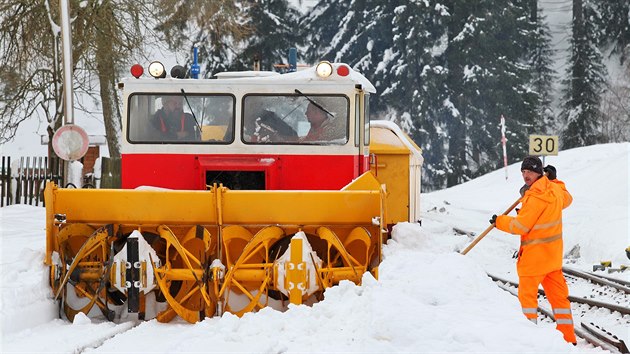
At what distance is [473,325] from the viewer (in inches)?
224

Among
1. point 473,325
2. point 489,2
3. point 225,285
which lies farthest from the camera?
point 489,2

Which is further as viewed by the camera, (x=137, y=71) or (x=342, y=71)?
(x=137, y=71)

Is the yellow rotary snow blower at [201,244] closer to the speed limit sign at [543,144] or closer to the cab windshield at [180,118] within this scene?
the cab windshield at [180,118]

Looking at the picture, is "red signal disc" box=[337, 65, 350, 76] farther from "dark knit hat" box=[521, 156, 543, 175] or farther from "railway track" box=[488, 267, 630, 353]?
"railway track" box=[488, 267, 630, 353]

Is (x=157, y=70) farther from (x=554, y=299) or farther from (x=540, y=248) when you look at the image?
(x=554, y=299)

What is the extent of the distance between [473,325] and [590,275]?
20.8 feet

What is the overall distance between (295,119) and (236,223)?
1675mm

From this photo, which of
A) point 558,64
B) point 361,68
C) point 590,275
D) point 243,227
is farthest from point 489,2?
point 243,227

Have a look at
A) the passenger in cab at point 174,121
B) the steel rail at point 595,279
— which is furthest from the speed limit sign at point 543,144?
the passenger in cab at point 174,121

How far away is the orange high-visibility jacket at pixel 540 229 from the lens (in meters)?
7.39

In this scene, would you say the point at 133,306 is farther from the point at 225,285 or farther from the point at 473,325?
the point at 473,325

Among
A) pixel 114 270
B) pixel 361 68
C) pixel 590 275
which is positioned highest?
pixel 361 68

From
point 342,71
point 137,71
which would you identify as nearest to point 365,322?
point 342,71

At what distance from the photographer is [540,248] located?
7.39 meters
